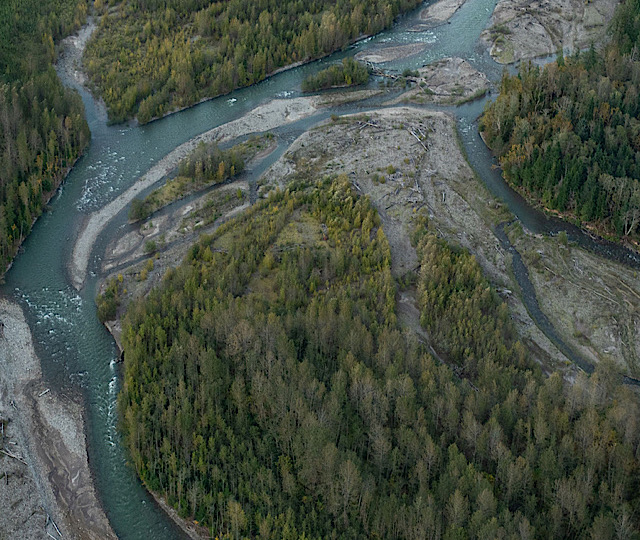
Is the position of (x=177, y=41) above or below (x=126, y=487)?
above

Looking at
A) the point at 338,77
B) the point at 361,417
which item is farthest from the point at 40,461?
the point at 338,77

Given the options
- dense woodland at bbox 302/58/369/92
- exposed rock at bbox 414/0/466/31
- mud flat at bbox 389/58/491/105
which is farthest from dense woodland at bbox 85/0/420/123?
mud flat at bbox 389/58/491/105

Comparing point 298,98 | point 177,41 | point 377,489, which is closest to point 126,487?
point 377,489

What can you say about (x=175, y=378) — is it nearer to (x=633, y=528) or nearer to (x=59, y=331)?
(x=59, y=331)

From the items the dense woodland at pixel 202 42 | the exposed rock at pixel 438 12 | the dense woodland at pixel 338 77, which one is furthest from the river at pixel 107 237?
the exposed rock at pixel 438 12

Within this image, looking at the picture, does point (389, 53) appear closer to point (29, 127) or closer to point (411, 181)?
point (411, 181)

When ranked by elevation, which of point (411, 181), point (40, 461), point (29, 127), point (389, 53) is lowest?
point (411, 181)

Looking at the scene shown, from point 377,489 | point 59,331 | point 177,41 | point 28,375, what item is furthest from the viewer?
point 177,41
